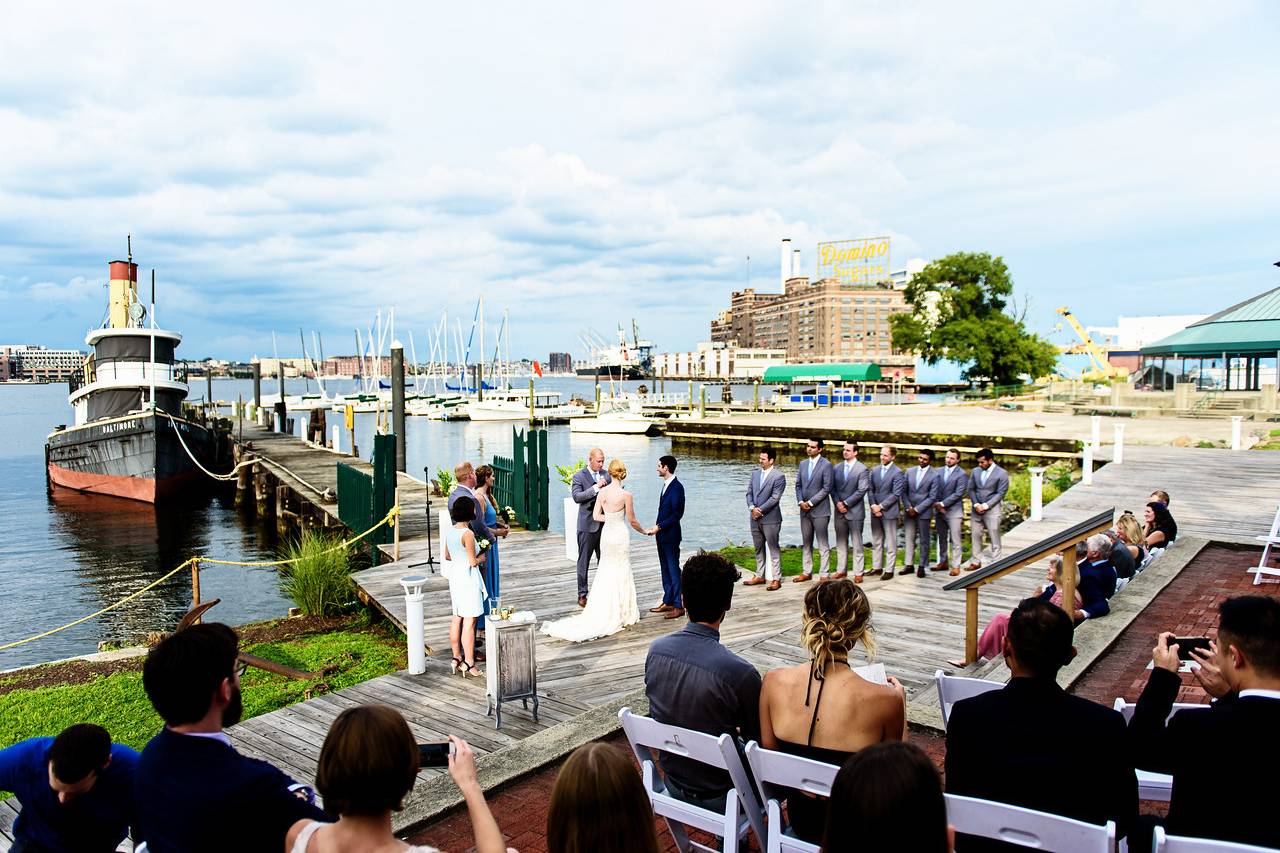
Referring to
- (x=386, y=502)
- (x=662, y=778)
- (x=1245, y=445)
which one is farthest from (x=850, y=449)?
(x=1245, y=445)

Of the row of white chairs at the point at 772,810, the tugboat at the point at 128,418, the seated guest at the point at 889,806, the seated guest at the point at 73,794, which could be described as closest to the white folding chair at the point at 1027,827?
the row of white chairs at the point at 772,810

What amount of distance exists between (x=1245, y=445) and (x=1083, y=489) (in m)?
A: 13.8

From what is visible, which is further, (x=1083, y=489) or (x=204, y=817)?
(x=1083, y=489)

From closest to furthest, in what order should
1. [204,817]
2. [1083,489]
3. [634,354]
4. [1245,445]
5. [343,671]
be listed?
[204,817] < [343,671] < [1083,489] < [1245,445] < [634,354]

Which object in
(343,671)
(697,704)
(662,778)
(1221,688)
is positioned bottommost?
(343,671)

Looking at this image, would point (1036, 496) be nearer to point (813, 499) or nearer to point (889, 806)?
point (813, 499)

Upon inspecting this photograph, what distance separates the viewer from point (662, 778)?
4.07 meters

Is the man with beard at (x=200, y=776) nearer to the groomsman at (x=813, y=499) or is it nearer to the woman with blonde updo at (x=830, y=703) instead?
the woman with blonde updo at (x=830, y=703)

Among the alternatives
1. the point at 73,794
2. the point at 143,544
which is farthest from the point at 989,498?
the point at 143,544

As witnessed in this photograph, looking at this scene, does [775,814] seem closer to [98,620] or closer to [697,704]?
[697,704]

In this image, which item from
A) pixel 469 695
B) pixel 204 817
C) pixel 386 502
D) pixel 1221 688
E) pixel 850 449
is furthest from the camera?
pixel 386 502

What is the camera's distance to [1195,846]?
8.79ft

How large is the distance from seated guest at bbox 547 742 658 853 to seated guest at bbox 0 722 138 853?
2057 millimetres

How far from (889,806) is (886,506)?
32.8ft
